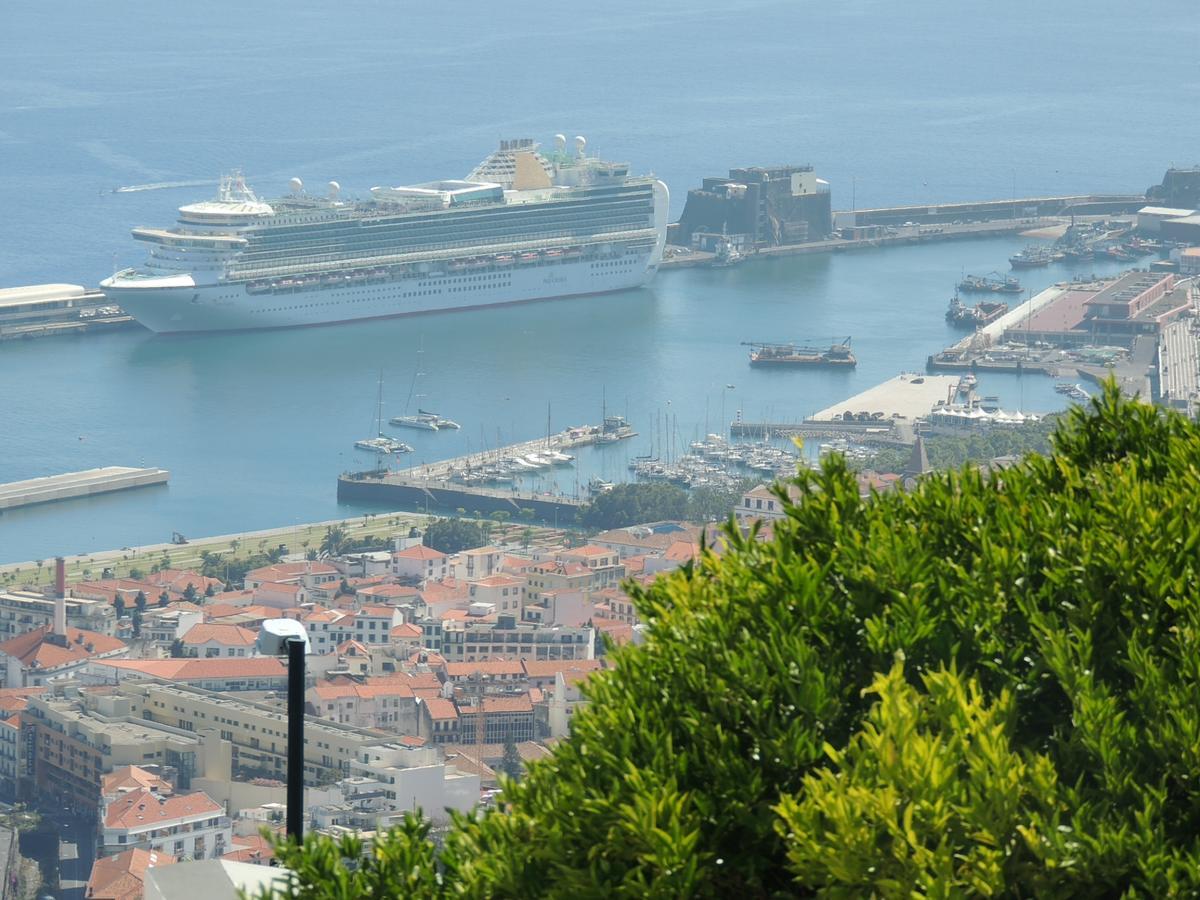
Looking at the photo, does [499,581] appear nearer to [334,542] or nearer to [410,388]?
[334,542]

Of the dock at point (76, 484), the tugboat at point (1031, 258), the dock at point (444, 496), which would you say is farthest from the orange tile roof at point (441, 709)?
the tugboat at point (1031, 258)

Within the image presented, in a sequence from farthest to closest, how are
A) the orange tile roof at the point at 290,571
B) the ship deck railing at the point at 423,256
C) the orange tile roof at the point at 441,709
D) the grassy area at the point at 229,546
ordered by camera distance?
the ship deck railing at the point at 423,256, the grassy area at the point at 229,546, the orange tile roof at the point at 290,571, the orange tile roof at the point at 441,709

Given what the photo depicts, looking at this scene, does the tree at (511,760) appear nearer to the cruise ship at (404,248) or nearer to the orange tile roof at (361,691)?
the orange tile roof at (361,691)

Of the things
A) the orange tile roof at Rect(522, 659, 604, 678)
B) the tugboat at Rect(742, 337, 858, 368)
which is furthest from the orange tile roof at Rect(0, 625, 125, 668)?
the tugboat at Rect(742, 337, 858, 368)

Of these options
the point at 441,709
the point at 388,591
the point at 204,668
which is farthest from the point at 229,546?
the point at 441,709

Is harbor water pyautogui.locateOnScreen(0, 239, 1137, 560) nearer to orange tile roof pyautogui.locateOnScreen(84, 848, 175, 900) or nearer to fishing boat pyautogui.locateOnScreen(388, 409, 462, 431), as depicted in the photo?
fishing boat pyautogui.locateOnScreen(388, 409, 462, 431)
